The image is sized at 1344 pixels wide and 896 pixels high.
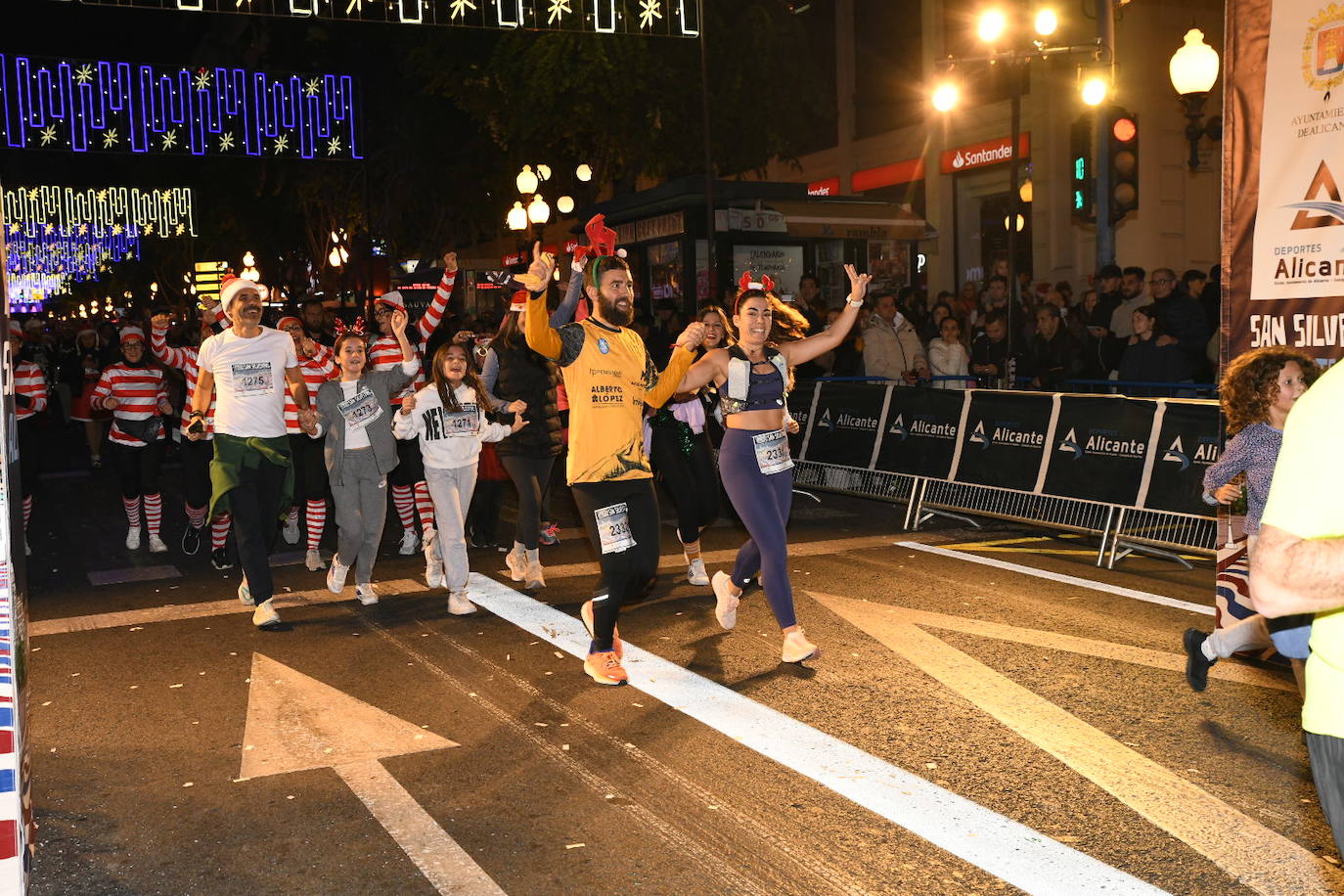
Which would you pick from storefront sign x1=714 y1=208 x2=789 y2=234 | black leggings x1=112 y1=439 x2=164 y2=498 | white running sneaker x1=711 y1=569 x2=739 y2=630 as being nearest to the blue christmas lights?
storefront sign x1=714 y1=208 x2=789 y2=234

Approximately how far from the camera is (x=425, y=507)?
10.3 metres

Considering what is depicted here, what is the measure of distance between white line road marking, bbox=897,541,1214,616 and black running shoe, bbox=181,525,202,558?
592cm

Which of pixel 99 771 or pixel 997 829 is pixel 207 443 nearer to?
pixel 99 771

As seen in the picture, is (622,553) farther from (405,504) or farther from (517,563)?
(405,504)

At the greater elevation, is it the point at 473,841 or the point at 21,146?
the point at 21,146

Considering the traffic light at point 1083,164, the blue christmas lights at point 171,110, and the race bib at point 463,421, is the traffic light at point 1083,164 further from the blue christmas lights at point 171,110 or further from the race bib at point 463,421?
the blue christmas lights at point 171,110

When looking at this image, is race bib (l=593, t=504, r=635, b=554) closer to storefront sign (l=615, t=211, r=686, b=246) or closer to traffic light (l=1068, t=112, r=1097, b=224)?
traffic light (l=1068, t=112, r=1097, b=224)

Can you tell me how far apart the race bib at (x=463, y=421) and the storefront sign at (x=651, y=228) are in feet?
39.8

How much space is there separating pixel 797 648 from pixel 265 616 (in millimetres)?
3383

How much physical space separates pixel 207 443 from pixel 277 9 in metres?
4.05

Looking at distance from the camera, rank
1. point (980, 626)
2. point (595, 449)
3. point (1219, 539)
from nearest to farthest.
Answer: point (595, 449), point (1219, 539), point (980, 626)

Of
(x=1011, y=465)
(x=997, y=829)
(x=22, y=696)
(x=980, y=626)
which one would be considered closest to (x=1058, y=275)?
(x=1011, y=465)

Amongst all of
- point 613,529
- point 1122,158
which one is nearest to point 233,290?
point 613,529

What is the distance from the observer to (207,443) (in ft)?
37.9
